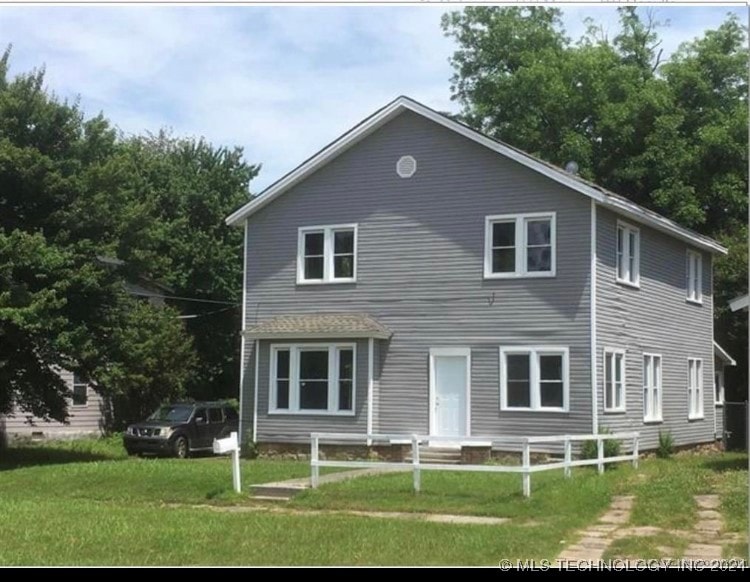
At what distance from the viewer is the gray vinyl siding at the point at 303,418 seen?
26.9 meters

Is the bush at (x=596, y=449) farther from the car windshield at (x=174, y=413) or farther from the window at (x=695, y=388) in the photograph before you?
the car windshield at (x=174, y=413)

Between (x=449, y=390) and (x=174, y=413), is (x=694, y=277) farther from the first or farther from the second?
(x=174, y=413)

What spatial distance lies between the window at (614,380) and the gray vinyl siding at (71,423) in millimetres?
16707

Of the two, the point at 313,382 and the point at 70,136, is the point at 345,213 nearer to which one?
the point at 313,382

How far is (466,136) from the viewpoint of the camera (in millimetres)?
26188

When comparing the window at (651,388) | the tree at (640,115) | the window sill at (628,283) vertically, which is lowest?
the window at (651,388)

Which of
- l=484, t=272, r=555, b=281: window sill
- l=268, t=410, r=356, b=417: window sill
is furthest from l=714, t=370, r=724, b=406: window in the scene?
Answer: l=268, t=410, r=356, b=417: window sill

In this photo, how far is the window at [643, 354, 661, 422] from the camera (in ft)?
91.0

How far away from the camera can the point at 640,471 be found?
2202cm

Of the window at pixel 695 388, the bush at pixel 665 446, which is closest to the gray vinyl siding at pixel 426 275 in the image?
the bush at pixel 665 446

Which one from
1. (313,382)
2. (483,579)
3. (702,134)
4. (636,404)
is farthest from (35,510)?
(702,134)

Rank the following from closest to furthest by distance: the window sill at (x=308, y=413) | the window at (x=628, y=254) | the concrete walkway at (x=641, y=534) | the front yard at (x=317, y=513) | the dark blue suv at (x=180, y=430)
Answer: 1. the concrete walkway at (x=641, y=534)
2. the front yard at (x=317, y=513)
3. the window at (x=628, y=254)
4. the window sill at (x=308, y=413)
5. the dark blue suv at (x=180, y=430)

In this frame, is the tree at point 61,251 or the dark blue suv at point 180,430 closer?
the tree at point 61,251

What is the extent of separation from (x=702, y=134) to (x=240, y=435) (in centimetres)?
1978
